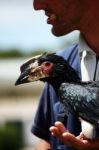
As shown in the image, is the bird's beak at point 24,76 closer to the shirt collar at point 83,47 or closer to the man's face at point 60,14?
the man's face at point 60,14

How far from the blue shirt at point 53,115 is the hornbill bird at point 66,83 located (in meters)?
0.24

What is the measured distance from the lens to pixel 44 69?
11.9 ft

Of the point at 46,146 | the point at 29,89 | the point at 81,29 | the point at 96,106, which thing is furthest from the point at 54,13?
the point at 29,89

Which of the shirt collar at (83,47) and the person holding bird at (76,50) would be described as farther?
the shirt collar at (83,47)

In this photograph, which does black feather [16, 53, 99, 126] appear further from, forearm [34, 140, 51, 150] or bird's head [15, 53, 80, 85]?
forearm [34, 140, 51, 150]

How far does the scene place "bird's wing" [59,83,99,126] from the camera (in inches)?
140

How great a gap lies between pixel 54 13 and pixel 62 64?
0.77 ft

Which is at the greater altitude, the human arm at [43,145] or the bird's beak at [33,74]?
the bird's beak at [33,74]

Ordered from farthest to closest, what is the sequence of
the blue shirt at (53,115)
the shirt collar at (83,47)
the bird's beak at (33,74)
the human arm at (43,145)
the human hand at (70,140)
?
the human arm at (43,145), the blue shirt at (53,115), the shirt collar at (83,47), the bird's beak at (33,74), the human hand at (70,140)

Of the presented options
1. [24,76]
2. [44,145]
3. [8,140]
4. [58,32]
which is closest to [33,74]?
[24,76]

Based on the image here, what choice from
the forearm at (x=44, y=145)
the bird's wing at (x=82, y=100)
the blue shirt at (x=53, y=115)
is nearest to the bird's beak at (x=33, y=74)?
the bird's wing at (x=82, y=100)

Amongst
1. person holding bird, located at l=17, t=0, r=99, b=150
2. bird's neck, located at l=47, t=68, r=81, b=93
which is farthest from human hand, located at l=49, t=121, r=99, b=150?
bird's neck, located at l=47, t=68, r=81, b=93

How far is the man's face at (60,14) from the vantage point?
3.75 meters

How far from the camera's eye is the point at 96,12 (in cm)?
392
